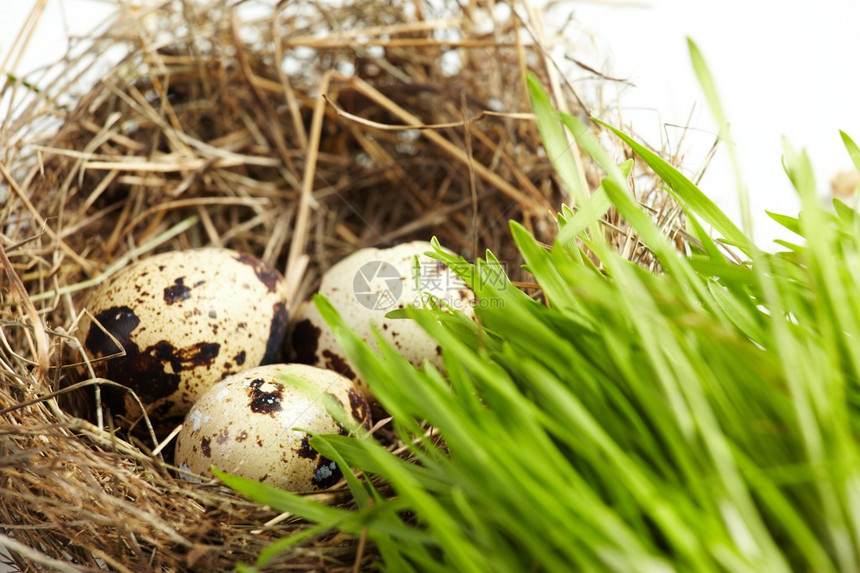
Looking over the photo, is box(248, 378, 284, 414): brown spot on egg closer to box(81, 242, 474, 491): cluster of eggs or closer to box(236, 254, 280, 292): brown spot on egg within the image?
box(81, 242, 474, 491): cluster of eggs

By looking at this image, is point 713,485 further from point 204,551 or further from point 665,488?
point 204,551

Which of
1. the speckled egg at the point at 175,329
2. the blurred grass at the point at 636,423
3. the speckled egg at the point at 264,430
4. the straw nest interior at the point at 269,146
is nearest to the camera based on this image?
the blurred grass at the point at 636,423

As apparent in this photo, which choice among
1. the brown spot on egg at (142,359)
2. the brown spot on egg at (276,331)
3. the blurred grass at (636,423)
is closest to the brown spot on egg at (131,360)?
the brown spot on egg at (142,359)

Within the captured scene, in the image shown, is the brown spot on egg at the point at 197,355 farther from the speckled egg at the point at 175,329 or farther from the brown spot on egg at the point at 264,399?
the brown spot on egg at the point at 264,399

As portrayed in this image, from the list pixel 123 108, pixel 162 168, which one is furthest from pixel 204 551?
pixel 123 108

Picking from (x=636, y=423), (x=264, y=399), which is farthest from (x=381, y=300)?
(x=636, y=423)

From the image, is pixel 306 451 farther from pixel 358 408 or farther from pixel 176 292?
pixel 176 292
